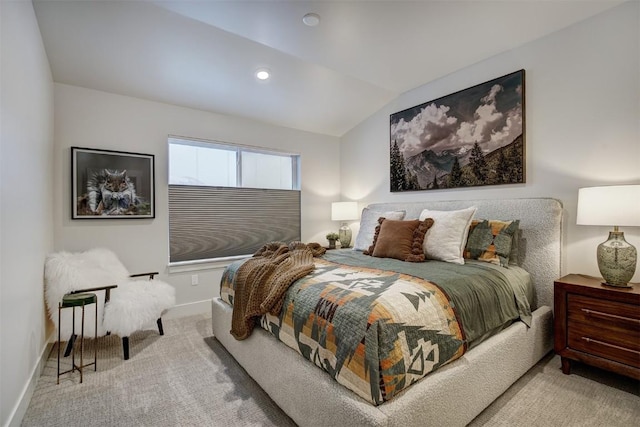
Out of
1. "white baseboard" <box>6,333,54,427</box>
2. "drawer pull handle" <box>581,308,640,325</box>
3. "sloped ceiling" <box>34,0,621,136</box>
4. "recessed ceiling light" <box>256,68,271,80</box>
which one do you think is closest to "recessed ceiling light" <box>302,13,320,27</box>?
"sloped ceiling" <box>34,0,621,136</box>

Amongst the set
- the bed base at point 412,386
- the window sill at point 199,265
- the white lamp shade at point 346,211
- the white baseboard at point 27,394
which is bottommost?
the white baseboard at point 27,394

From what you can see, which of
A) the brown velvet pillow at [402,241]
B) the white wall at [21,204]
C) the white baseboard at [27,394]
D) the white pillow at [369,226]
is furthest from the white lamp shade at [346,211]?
the white baseboard at [27,394]

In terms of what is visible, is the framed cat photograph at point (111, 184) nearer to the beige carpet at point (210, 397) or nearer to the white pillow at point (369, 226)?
the beige carpet at point (210, 397)

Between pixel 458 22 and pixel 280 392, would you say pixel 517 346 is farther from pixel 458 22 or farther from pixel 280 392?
pixel 458 22

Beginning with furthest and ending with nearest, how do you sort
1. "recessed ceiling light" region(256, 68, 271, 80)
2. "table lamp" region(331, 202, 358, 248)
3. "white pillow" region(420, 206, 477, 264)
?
"table lamp" region(331, 202, 358, 248)
"recessed ceiling light" region(256, 68, 271, 80)
"white pillow" region(420, 206, 477, 264)

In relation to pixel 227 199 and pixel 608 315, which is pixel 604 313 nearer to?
pixel 608 315

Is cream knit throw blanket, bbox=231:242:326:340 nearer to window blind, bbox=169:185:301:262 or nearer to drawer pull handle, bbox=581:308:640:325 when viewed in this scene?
window blind, bbox=169:185:301:262

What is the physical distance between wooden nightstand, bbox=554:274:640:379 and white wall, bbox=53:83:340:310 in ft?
11.0

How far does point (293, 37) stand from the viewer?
257 centimetres

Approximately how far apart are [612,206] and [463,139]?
1.43 m

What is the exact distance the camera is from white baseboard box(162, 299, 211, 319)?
3.34 metres

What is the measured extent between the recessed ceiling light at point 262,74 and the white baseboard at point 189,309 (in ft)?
8.59

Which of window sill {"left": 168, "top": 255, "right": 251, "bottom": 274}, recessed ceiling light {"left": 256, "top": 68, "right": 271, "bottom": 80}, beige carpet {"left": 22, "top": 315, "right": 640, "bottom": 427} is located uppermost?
recessed ceiling light {"left": 256, "top": 68, "right": 271, "bottom": 80}

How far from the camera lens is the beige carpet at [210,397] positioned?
1671 mm
